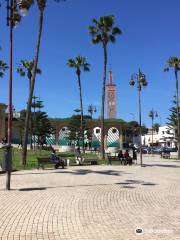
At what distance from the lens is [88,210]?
503 inches

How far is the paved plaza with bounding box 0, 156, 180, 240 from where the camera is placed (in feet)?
32.7

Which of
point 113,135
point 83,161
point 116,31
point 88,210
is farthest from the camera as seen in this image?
point 113,135

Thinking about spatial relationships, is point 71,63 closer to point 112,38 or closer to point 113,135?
point 112,38

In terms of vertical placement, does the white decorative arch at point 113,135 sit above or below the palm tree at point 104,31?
below

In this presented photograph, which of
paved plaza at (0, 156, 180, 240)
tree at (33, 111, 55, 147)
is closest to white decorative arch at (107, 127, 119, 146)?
tree at (33, 111, 55, 147)

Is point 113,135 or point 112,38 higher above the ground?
point 112,38

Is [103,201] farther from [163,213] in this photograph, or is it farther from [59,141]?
[59,141]

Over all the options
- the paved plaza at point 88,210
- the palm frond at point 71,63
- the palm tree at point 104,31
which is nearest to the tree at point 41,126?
the palm frond at point 71,63

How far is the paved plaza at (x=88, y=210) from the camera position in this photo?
996cm

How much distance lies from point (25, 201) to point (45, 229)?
4068mm

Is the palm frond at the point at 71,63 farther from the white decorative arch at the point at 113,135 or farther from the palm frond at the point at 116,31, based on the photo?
the white decorative arch at the point at 113,135

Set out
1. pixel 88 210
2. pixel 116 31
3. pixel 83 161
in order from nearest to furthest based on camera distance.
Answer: pixel 88 210 < pixel 83 161 < pixel 116 31

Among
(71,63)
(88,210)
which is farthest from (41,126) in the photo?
(88,210)

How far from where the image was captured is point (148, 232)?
10.1 meters
